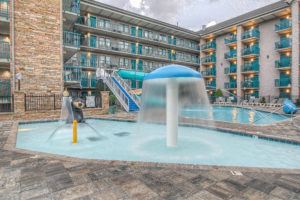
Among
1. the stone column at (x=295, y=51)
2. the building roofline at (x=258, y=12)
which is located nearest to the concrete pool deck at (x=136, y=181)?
the stone column at (x=295, y=51)

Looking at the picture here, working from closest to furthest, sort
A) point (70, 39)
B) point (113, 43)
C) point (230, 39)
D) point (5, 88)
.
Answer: point (5, 88) → point (70, 39) → point (113, 43) → point (230, 39)

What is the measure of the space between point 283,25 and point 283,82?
9.07 m

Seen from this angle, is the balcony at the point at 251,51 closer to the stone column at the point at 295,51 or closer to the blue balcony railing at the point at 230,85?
the blue balcony railing at the point at 230,85

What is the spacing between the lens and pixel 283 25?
2711 centimetres

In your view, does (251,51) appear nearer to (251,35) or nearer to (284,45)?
(251,35)

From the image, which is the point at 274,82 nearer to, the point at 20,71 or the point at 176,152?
the point at 176,152

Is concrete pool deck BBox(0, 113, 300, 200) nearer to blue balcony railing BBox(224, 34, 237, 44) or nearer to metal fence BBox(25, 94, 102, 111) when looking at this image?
metal fence BBox(25, 94, 102, 111)

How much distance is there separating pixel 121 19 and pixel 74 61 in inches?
449

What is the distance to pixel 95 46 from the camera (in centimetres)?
2744

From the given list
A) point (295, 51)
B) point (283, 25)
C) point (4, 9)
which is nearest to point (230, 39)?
point (283, 25)

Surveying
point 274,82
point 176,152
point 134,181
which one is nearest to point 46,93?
point 176,152

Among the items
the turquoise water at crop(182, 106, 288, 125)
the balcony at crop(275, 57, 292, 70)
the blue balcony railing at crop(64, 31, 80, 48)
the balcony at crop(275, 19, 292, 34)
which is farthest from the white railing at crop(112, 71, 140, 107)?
the balcony at crop(275, 19, 292, 34)

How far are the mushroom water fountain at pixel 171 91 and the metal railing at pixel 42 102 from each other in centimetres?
1059

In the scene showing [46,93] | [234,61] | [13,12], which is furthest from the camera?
[234,61]
